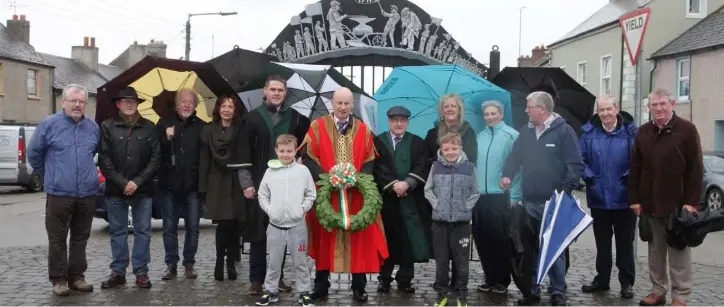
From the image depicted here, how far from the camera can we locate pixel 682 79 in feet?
83.9

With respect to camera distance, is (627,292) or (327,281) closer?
(327,281)

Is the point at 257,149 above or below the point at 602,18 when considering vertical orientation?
below

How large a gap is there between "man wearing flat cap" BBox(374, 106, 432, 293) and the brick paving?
0.47m

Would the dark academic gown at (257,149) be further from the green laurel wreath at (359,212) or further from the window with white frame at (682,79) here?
the window with white frame at (682,79)

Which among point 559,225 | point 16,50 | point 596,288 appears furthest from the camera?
point 16,50

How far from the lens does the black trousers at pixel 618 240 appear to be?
22.1 ft

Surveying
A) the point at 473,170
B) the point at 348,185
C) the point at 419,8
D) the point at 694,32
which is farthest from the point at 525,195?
the point at 694,32

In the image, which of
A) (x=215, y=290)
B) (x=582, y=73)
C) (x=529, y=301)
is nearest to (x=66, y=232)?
(x=215, y=290)

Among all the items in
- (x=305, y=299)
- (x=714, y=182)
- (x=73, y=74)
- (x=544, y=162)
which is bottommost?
(x=305, y=299)

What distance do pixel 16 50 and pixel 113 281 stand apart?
3166 cm

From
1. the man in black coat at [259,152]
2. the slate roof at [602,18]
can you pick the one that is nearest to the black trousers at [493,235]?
the man in black coat at [259,152]

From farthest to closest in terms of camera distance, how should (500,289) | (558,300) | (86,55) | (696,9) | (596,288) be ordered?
(86,55), (696,9), (596,288), (500,289), (558,300)

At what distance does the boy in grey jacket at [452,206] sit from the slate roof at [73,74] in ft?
125

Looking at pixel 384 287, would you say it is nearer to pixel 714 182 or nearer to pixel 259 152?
pixel 259 152
